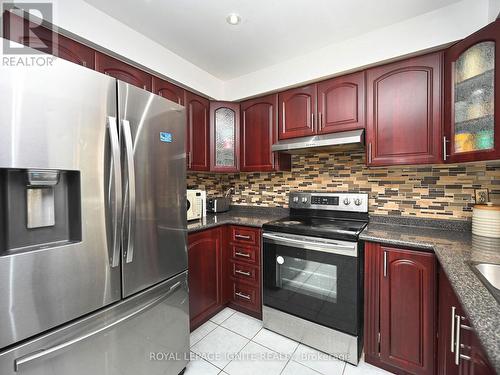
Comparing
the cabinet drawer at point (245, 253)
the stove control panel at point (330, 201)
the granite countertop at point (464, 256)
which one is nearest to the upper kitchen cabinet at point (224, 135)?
the stove control panel at point (330, 201)

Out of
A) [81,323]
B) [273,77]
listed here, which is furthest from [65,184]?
[273,77]

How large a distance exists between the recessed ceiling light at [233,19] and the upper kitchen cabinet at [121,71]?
0.77m

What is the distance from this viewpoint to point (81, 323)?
38.2 inches

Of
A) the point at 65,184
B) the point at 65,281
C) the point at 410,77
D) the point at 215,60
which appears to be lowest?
the point at 65,281

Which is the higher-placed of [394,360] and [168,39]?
[168,39]

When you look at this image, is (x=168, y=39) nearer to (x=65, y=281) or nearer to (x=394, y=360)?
(x=65, y=281)

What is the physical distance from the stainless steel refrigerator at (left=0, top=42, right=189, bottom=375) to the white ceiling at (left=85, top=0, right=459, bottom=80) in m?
0.79

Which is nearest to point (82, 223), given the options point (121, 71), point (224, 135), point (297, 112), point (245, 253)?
point (121, 71)

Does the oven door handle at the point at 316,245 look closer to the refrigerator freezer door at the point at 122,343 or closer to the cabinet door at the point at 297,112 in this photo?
the refrigerator freezer door at the point at 122,343

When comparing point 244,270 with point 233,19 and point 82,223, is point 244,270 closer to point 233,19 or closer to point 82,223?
point 82,223

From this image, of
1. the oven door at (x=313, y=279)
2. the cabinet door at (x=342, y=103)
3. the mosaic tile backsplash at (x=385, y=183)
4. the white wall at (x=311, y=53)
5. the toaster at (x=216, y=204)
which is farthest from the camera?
the toaster at (x=216, y=204)

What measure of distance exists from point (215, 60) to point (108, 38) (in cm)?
90

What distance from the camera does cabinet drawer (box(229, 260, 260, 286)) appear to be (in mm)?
2086

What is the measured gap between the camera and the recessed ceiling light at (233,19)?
→ 63.0 inches
